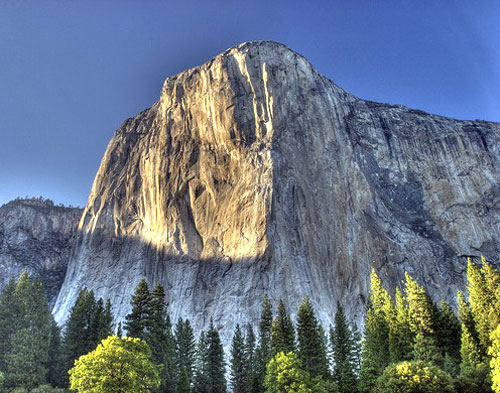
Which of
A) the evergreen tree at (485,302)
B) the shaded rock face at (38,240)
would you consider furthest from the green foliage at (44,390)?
the shaded rock face at (38,240)

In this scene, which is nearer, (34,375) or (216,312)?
(34,375)

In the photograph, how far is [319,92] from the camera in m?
91.2

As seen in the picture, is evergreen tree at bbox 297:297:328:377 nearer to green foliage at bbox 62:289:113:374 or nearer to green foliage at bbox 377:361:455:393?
green foliage at bbox 377:361:455:393

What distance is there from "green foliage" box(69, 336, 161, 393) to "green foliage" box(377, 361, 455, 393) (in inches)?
655

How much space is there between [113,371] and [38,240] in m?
74.0

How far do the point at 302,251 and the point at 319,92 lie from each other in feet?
104

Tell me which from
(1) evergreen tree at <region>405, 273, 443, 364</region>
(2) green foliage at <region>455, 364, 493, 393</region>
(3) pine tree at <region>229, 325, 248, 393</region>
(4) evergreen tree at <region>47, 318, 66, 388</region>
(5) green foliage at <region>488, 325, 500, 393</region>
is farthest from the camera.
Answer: (3) pine tree at <region>229, 325, 248, 393</region>

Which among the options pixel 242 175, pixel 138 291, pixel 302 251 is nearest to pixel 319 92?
pixel 242 175

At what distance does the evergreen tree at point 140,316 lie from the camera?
41438 millimetres

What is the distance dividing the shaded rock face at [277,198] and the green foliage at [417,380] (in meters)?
31.7

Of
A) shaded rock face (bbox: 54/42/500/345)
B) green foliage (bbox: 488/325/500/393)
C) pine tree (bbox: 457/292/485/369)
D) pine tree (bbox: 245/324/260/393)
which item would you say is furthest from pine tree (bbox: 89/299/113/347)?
green foliage (bbox: 488/325/500/393)

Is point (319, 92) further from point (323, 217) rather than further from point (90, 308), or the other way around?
point (90, 308)

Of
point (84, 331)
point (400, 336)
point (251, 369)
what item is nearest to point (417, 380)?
point (400, 336)

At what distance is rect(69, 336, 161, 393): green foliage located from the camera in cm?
2848
